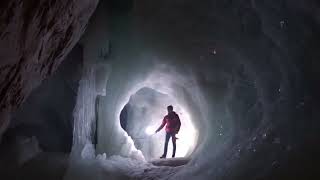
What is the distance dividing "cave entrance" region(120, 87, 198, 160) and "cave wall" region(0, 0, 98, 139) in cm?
1115

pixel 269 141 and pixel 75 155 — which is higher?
pixel 269 141

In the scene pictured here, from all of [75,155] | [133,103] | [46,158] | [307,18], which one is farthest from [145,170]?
[133,103]

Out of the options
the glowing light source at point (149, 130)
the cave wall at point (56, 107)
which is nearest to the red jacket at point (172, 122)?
the cave wall at point (56, 107)

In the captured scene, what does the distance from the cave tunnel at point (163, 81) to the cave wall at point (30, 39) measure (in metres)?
0.01

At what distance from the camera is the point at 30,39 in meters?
2.81

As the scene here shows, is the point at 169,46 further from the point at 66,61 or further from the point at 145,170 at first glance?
the point at 145,170

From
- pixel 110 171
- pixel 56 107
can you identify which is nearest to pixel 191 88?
pixel 56 107

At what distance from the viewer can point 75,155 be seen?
6.96m

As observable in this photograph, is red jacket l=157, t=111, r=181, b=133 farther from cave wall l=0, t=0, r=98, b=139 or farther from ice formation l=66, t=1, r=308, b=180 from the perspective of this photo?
cave wall l=0, t=0, r=98, b=139

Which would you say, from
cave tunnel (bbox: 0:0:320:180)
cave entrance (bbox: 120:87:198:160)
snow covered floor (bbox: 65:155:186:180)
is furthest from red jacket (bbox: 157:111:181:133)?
cave entrance (bbox: 120:87:198:160)

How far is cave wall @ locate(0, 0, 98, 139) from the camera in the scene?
2.43 meters

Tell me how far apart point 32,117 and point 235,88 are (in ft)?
14.3

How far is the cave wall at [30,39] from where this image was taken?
2426 millimetres

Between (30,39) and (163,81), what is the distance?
8279 mm
